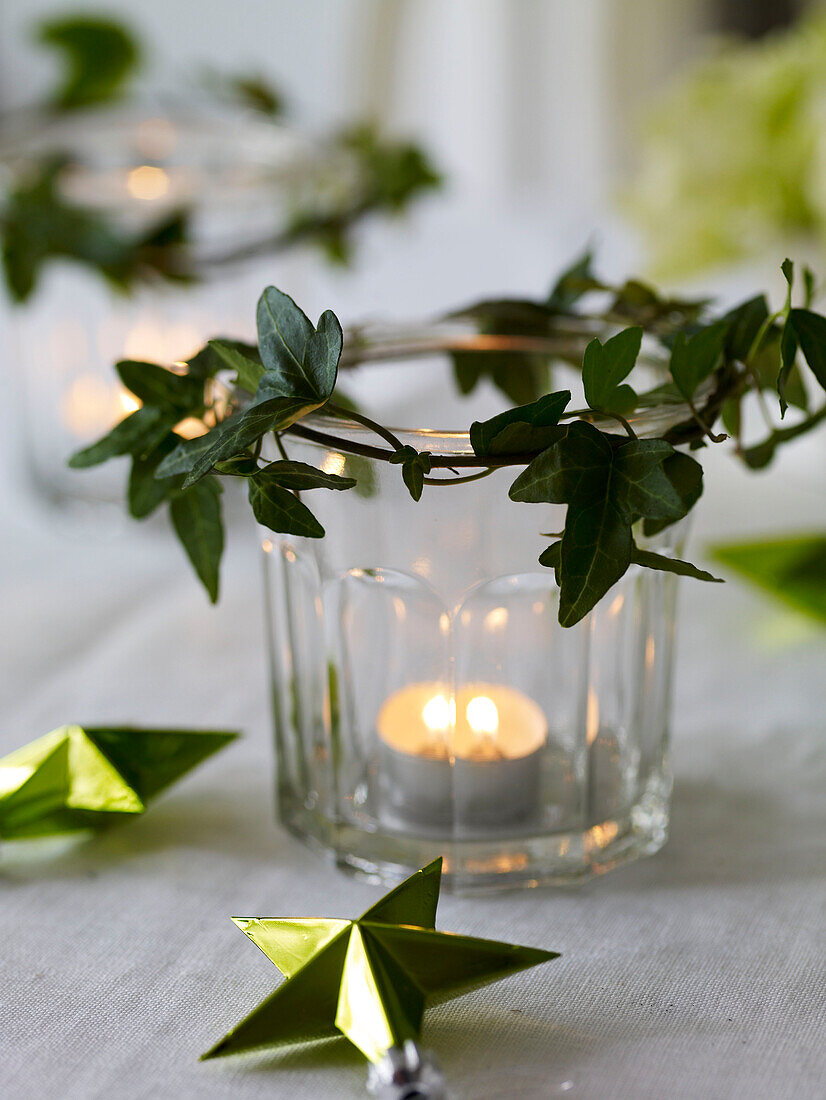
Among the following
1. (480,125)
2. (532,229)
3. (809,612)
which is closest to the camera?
(809,612)

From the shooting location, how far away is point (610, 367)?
27cm

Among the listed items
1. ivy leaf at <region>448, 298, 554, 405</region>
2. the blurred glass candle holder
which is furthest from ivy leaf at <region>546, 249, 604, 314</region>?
the blurred glass candle holder

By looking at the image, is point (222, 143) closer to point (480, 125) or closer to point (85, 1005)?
point (85, 1005)

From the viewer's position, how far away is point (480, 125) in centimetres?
152

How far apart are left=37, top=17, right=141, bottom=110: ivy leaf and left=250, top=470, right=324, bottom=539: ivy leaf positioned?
2.09 ft

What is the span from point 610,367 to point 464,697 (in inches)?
4.4

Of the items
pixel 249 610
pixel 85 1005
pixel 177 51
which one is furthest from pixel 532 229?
pixel 177 51

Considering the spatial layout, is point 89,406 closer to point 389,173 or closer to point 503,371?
point 389,173

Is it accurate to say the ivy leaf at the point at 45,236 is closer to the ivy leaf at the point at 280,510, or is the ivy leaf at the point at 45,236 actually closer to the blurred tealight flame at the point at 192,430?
the blurred tealight flame at the point at 192,430

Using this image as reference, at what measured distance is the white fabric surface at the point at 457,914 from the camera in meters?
0.27

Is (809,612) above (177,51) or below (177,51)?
below

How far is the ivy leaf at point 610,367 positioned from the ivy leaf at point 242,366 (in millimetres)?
82

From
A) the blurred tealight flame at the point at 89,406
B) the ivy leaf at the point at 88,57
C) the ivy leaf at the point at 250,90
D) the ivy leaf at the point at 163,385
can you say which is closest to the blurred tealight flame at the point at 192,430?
the ivy leaf at the point at 163,385

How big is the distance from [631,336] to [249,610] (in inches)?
12.5
